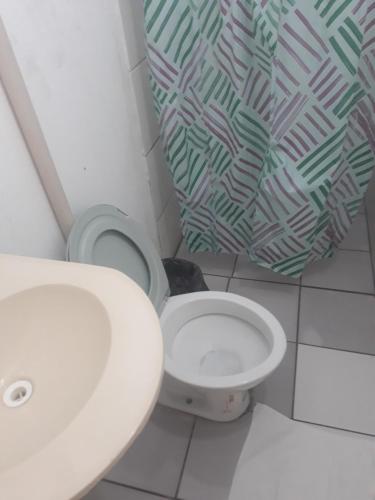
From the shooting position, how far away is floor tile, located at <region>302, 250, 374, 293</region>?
5.41 feet

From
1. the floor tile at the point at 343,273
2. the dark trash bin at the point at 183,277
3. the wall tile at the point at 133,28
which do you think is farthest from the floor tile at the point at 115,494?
the wall tile at the point at 133,28

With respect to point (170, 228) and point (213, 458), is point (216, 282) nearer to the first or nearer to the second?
point (170, 228)

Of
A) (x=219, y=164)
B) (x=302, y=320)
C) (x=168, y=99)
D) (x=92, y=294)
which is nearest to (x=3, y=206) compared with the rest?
(x=92, y=294)

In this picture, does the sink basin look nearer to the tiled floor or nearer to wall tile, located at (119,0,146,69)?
the tiled floor

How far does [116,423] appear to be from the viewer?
46cm

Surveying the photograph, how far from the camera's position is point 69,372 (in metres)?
0.64

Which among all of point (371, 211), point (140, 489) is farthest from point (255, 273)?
point (140, 489)

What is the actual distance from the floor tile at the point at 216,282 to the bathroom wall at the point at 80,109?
510 millimetres

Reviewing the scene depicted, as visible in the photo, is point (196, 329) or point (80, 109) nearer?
point (80, 109)

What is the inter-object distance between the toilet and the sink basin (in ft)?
1.26

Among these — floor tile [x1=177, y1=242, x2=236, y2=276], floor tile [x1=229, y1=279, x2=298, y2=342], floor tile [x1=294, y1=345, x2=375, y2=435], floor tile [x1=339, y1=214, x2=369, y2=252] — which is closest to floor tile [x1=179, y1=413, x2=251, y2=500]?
floor tile [x1=294, y1=345, x2=375, y2=435]

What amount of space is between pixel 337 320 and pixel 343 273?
0.87 feet

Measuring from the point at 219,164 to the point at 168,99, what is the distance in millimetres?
312

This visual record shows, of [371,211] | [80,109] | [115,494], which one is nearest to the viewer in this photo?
[80,109]
